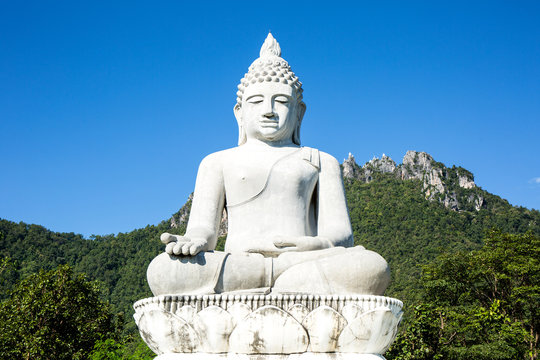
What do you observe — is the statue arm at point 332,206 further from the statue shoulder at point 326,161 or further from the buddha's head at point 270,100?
the buddha's head at point 270,100

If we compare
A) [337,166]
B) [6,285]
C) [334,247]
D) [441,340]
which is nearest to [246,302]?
[334,247]

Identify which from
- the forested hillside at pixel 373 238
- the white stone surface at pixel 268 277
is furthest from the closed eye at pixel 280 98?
the forested hillside at pixel 373 238

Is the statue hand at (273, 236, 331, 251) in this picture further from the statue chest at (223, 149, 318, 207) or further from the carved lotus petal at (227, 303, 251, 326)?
the carved lotus petal at (227, 303, 251, 326)

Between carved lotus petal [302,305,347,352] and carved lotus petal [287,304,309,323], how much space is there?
0.03 meters

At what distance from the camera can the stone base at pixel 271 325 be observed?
4.12 m

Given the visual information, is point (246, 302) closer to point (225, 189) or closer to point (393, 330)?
point (393, 330)

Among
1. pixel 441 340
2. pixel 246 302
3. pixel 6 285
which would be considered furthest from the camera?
pixel 6 285

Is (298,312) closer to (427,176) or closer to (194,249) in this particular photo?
(194,249)

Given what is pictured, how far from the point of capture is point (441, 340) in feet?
60.4

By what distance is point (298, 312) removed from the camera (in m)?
4.16

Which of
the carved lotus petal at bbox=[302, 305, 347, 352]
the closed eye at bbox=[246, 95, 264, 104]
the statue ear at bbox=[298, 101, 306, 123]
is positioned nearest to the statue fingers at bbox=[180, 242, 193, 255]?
the carved lotus petal at bbox=[302, 305, 347, 352]

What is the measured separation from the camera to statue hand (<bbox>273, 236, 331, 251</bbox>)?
4945 millimetres

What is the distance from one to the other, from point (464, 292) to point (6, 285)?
25371mm

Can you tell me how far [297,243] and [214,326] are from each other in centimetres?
114
